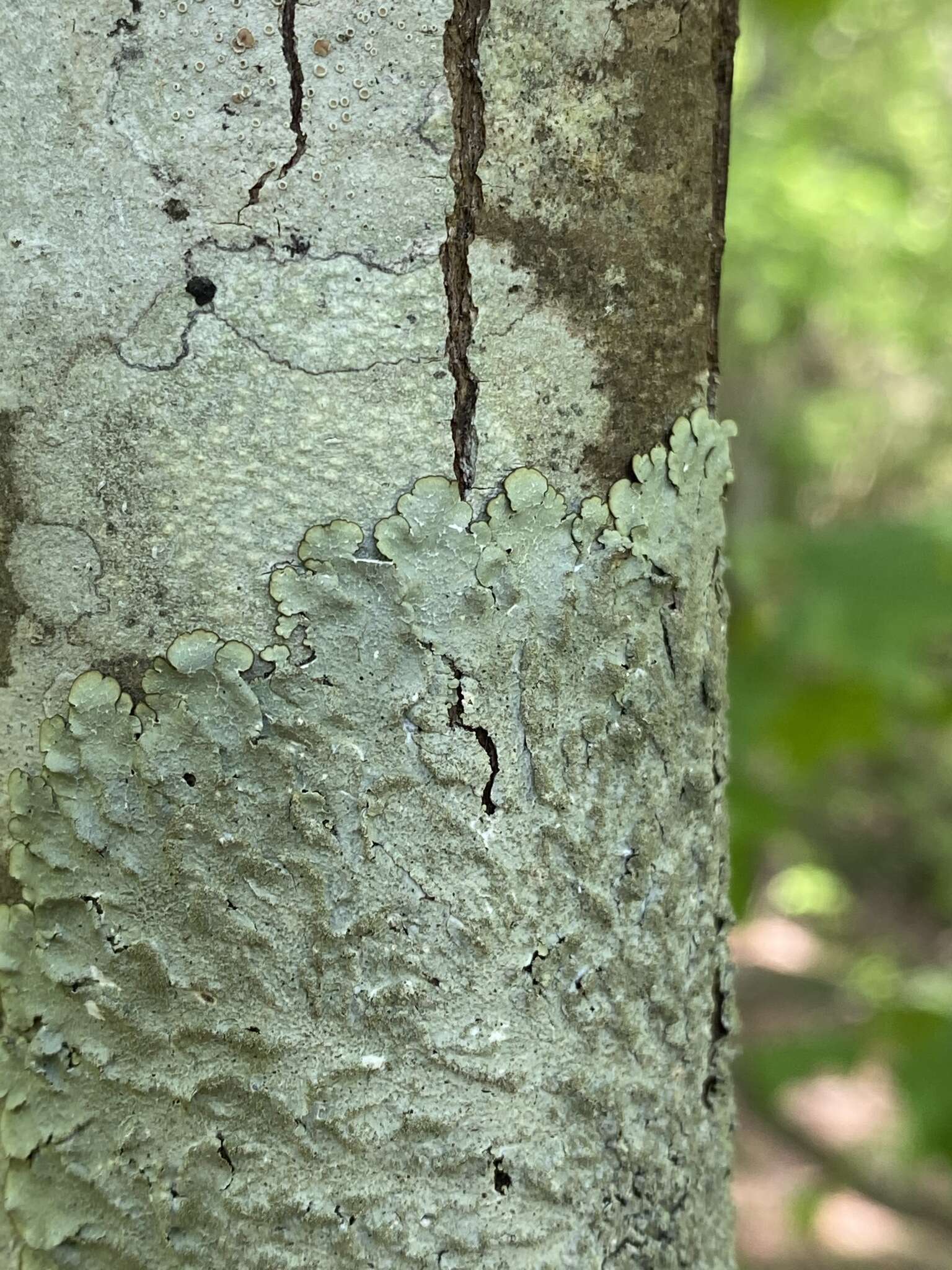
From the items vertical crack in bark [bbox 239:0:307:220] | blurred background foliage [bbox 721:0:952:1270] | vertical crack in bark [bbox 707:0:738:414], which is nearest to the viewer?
vertical crack in bark [bbox 239:0:307:220]

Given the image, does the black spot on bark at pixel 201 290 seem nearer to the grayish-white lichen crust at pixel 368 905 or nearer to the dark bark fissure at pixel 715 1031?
the grayish-white lichen crust at pixel 368 905

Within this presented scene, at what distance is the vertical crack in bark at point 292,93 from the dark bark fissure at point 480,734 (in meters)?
0.25

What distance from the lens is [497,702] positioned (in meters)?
0.58

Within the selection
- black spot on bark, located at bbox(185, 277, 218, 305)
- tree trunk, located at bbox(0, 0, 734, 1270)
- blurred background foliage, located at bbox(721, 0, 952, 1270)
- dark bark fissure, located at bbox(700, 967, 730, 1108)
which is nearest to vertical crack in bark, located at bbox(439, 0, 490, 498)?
tree trunk, located at bbox(0, 0, 734, 1270)

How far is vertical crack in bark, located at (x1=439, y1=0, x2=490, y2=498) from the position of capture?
1.73ft

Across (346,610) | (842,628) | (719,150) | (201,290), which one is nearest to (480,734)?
(346,610)

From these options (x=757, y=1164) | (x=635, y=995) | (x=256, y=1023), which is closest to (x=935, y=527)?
(x=635, y=995)

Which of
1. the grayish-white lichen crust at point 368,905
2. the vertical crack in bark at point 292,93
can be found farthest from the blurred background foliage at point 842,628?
the vertical crack in bark at point 292,93

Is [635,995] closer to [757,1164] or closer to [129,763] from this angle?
[129,763]

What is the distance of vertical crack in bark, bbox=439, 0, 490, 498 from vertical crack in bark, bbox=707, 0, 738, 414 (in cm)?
17

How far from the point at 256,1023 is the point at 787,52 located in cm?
644

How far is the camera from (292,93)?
519 millimetres

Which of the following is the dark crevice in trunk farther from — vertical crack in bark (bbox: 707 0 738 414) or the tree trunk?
vertical crack in bark (bbox: 707 0 738 414)

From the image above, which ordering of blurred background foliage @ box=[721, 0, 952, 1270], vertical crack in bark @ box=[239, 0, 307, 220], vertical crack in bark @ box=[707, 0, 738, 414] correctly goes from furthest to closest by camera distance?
1. blurred background foliage @ box=[721, 0, 952, 1270]
2. vertical crack in bark @ box=[707, 0, 738, 414]
3. vertical crack in bark @ box=[239, 0, 307, 220]
